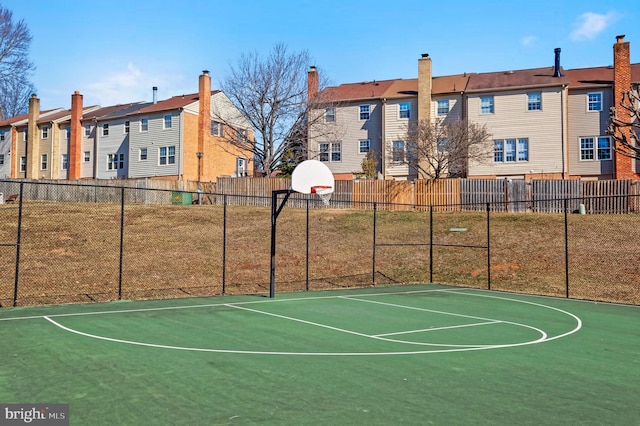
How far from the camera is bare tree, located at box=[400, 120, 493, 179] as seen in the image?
35.0 m

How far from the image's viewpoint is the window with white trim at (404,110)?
39.5m

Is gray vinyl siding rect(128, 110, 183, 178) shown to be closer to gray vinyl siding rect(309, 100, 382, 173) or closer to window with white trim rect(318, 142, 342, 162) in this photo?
gray vinyl siding rect(309, 100, 382, 173)

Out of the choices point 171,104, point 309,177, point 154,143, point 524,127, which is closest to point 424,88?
point 524,127

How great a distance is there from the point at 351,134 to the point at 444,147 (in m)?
8.48

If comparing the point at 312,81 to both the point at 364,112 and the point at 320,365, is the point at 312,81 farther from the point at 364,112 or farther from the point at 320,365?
the point at 320,365

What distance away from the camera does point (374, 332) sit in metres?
9.67

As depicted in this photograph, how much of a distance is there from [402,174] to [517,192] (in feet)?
37.1

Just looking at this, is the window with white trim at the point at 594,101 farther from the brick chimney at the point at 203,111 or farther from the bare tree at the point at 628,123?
the brick chimney at the point at 203,111

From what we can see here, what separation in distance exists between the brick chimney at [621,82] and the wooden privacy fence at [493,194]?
7866 mm

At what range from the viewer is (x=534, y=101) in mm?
36844

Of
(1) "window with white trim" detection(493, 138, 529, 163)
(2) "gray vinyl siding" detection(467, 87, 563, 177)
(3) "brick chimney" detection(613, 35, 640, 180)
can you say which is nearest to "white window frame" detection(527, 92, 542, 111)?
(2) "gray vinyl siding" detection(467, 87, 563, 177)

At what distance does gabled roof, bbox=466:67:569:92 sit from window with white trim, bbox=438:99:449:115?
5.80ft

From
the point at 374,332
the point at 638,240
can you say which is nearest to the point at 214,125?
the point at 638,240
